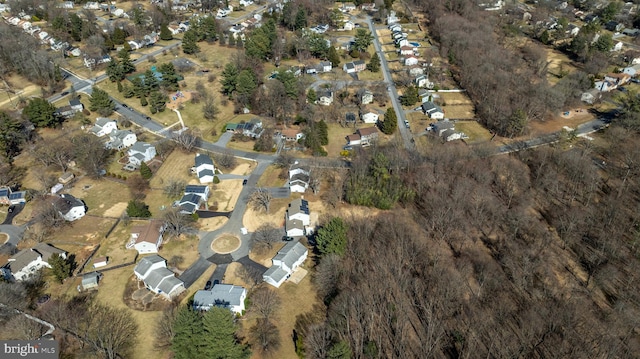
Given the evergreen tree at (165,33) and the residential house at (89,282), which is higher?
the residential house at (89,282)

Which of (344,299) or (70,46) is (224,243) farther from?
(70,46)

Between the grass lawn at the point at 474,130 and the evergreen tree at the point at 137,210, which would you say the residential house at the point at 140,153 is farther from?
the grass lawn at the point at 474,130

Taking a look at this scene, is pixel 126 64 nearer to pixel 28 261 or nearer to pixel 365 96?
pixel 365 96

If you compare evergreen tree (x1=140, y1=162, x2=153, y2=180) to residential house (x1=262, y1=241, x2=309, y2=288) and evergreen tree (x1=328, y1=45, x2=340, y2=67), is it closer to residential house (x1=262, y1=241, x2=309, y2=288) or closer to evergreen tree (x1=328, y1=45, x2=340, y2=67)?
residential house (x1=262, y1=241, x2=309, y2=288)

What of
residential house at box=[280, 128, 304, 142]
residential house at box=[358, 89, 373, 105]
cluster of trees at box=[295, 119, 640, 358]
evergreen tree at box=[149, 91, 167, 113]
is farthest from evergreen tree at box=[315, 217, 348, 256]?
evergreen tree at box=[149, 91, 167, 113]

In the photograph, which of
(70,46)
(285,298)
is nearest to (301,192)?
(285,298)

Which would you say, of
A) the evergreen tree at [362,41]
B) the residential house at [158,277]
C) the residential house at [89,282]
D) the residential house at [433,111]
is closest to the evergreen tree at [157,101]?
the residential house at [158,277]
